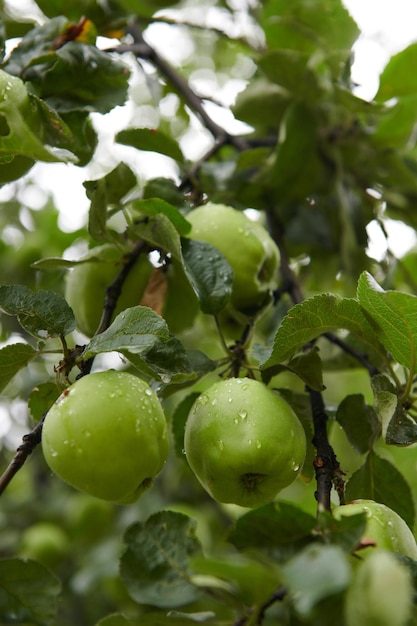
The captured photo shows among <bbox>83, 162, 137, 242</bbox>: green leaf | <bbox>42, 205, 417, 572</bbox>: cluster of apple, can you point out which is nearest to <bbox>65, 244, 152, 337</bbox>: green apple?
<bbox>83, 162, 137, 242</bbox>: green leaf

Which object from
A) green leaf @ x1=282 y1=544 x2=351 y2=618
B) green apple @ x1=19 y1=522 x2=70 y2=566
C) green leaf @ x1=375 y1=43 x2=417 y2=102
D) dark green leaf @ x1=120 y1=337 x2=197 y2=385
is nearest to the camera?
green leaf @ x1=282 y1=544 x2=351 y2=618

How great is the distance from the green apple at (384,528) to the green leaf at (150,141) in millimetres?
728

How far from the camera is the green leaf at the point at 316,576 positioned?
479 mm

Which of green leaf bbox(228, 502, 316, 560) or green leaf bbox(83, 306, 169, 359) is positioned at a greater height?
green leaf bbox(83, 306, 169, 359)

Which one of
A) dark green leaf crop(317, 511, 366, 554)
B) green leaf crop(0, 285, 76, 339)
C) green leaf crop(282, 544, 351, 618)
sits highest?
green leaf crop(282, 544, 351, 618)

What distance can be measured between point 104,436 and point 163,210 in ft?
1.17

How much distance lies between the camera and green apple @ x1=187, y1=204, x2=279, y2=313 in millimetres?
1053

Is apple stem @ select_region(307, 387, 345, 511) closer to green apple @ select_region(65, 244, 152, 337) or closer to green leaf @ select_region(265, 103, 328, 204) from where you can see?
green apple @ select_region(65, 244, 152, 337)

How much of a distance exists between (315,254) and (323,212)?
0.31 feet

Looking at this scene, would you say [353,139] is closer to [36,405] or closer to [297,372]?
[297,372]

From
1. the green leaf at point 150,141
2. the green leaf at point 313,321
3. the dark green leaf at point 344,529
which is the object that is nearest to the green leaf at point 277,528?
the dark green leaf at point 344,529

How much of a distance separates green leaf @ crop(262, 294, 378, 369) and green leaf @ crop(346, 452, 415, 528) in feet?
0.65

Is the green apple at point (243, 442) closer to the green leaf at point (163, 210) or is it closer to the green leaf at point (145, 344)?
the green leaf at point (145, 344)

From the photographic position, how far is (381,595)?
0.49 metres
